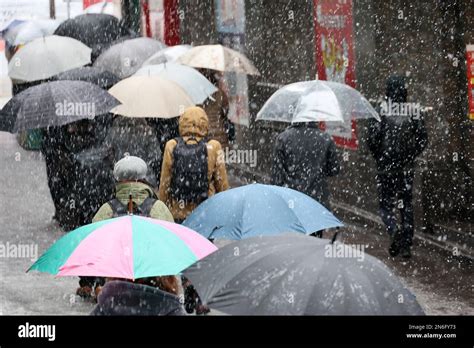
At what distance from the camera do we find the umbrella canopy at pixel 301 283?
5551 mm

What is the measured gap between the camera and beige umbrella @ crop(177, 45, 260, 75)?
15828 millimetres

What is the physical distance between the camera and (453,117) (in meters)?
13.4

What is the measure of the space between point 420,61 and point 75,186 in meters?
4.58

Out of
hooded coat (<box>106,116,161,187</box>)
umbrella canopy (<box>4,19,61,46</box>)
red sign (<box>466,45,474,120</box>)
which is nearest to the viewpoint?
hooded coat (<box>106,116,161,187</box>)

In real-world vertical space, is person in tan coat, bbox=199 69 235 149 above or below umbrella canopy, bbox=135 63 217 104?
below

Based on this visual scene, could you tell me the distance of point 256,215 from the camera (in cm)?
825

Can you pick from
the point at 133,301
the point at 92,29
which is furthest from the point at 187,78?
the point at 133,301

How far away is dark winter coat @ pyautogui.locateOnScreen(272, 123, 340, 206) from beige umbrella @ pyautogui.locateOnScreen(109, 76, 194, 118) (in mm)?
1987

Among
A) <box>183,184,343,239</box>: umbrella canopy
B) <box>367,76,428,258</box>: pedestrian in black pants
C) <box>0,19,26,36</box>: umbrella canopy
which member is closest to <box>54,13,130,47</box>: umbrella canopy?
<box>0,19,26,36</box>: umbrella canopy

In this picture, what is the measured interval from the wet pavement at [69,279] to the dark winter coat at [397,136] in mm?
1073

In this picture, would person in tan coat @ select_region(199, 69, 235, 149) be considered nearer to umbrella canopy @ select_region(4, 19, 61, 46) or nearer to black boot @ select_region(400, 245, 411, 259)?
black boot @ select_region(400, 245, 411, 259)

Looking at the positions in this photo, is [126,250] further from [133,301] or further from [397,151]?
→ [397,151]
